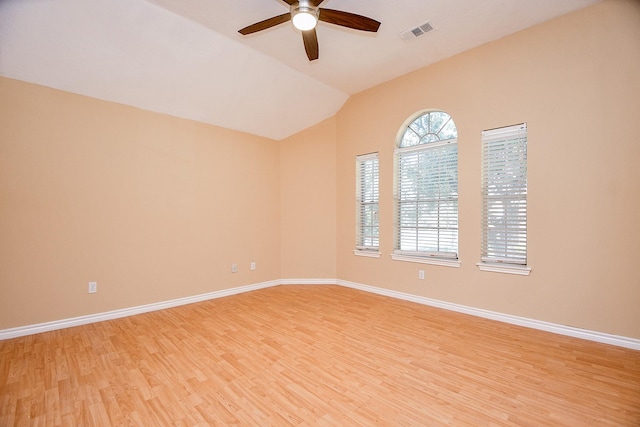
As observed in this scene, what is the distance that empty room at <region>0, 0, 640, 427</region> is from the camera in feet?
6.42

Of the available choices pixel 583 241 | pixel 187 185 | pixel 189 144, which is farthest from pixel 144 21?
pixel 583 241

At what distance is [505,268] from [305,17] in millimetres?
3333

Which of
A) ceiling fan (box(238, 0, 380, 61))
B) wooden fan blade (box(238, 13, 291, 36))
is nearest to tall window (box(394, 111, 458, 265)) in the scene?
ceiling fan (box(238, 0, 380, 61))

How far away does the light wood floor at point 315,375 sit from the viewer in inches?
66.0

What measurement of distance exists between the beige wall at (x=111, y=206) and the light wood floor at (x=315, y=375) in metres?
0.50

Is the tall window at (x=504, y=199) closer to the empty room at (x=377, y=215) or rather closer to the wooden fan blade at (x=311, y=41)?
the empty room at (x=377, y=215)

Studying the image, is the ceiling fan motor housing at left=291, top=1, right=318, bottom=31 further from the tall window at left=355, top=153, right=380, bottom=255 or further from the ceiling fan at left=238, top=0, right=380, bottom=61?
the tall window at left=355, top=153, right=380, bottom=255

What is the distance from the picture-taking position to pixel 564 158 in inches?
111

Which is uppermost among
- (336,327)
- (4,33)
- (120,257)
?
(4,33)

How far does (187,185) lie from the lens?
4.00m

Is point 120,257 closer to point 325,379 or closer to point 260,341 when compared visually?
point 260,341

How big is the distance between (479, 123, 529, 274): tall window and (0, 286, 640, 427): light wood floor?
2.64ft

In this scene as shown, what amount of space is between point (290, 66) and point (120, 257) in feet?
11.1

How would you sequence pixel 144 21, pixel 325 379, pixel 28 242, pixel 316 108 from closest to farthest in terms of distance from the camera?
pixel 325 379
pixel 144 21
pixel 28 242
pixel 316 108
